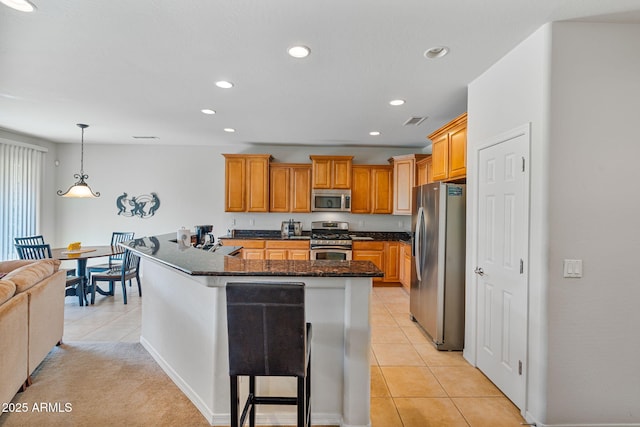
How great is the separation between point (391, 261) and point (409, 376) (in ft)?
9.53

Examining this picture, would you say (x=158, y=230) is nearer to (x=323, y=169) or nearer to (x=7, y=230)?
(x=7, y=230)

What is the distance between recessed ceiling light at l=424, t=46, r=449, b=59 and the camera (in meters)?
2.15

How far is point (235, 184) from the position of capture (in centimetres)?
539

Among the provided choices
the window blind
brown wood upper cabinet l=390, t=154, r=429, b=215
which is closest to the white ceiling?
the window blind

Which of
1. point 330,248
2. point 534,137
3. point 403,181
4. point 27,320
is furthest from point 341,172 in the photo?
point 27,320

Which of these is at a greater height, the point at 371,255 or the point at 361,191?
the point at 361,191

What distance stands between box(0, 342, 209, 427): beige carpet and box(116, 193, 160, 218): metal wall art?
3339 millimetres

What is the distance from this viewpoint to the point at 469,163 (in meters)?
2.74

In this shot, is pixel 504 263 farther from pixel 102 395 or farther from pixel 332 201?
pixel 332 201

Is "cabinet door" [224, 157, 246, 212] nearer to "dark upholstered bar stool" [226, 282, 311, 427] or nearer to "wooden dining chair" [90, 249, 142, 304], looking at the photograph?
"wooden dining chair" [90, 249, 142, 304]

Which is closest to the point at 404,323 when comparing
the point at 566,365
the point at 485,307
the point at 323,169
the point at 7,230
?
the point at 485,307

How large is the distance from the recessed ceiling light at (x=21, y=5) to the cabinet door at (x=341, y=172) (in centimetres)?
416

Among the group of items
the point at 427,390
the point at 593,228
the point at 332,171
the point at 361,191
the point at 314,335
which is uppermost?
the point at 332,171

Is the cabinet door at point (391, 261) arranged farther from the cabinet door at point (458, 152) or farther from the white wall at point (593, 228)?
the white wall at point (593, 228)
